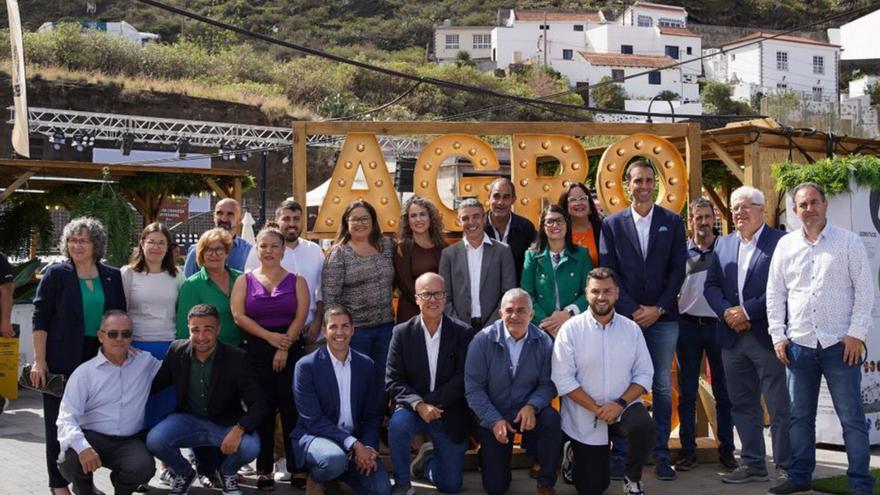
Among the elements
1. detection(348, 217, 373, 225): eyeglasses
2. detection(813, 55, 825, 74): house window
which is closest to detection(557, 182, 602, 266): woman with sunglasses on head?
detection(348, 217, 373, 225): eyeglasses

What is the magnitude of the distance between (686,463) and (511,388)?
1.49 metres

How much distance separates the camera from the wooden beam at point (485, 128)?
7098mm

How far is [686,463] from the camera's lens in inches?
253

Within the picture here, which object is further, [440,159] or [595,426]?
[440,159]

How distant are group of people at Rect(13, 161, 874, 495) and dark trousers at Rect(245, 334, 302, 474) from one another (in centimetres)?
1

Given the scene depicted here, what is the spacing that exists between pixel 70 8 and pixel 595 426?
70349 millimetres

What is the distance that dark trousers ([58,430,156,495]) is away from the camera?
5.47m

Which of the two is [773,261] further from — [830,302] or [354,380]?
[354,380]

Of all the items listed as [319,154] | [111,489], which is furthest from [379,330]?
[319,154]

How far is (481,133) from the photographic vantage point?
7281 mm

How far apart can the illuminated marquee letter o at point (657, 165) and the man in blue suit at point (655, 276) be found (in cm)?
103

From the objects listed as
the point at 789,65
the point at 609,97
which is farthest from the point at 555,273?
the point at 789,65

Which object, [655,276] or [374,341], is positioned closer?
[655,276]

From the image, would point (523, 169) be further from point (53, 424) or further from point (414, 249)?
point (53, 424)
